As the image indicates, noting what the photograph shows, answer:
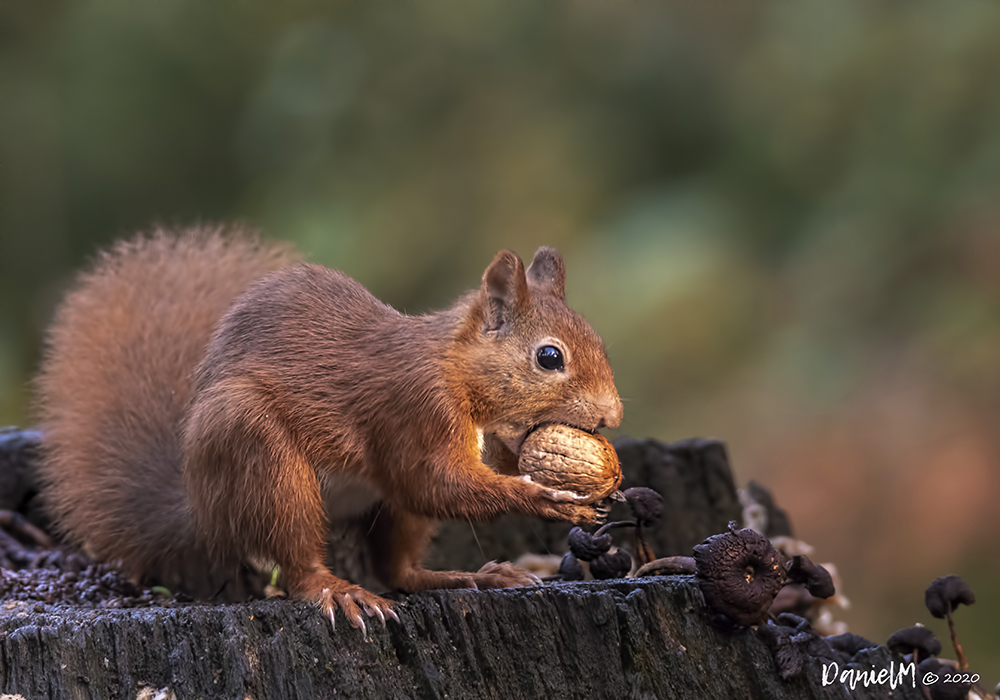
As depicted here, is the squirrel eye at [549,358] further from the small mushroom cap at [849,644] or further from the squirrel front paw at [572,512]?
the small mushroom cap at [849,644]

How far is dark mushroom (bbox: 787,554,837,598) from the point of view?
58.9 inches

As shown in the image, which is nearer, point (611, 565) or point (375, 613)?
point (375, 613)

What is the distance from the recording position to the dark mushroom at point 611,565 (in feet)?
5.40

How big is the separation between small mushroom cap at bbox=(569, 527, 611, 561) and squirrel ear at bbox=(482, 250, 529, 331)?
0.38 m

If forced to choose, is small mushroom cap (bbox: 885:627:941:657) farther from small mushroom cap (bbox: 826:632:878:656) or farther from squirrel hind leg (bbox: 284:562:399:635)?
squirrel hind leg (bbox: 284:562:399:635)

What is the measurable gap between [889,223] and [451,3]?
6.80 feet

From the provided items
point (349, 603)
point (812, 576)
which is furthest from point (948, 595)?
point (349, 603)

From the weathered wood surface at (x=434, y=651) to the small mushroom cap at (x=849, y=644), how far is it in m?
0.04

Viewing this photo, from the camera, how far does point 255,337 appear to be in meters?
1.60

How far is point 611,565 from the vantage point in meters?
1.65

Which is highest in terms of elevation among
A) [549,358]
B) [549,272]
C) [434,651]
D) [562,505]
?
[549,272]

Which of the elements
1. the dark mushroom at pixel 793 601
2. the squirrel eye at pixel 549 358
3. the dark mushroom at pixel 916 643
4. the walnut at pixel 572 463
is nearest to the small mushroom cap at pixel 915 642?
the dark mushroom at pixel 916 643

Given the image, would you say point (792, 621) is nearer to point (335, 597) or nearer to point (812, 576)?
point (812, 576)
